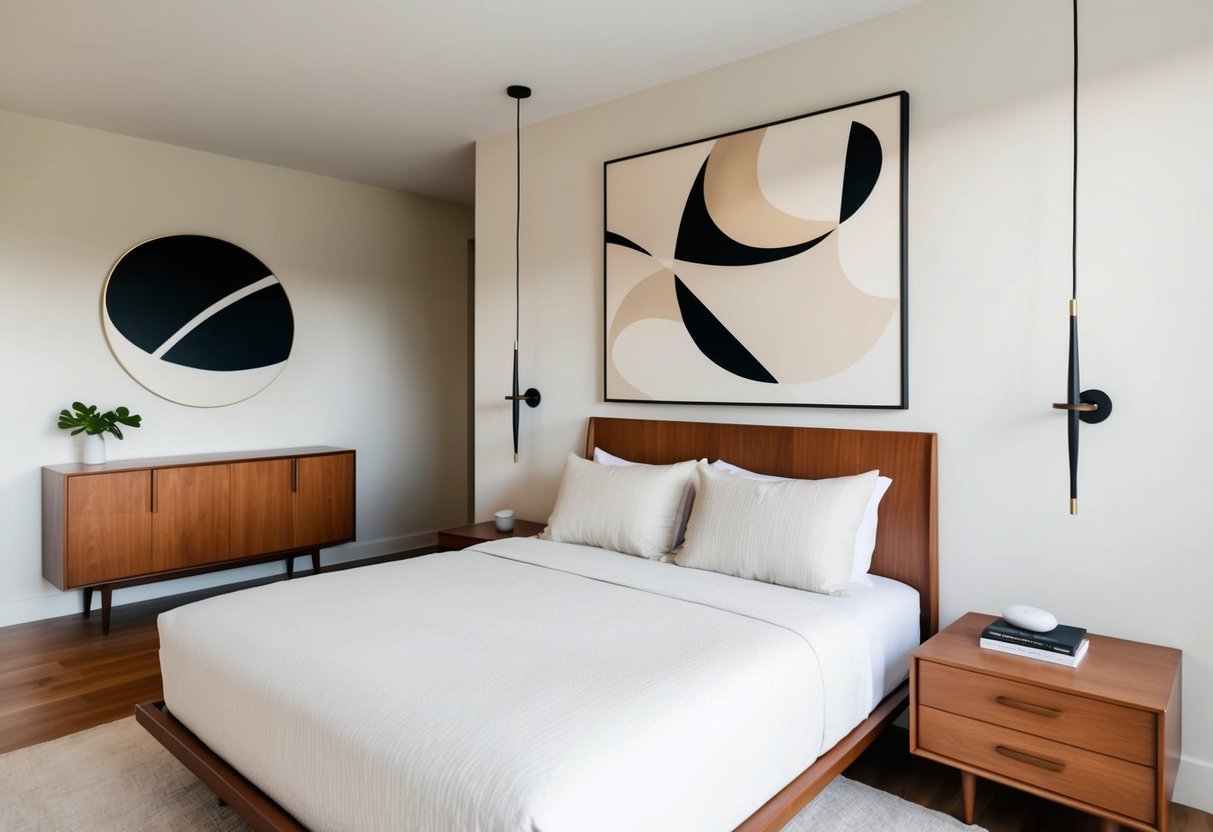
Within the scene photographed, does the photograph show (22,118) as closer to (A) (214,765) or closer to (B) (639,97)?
Answer: (B) (639,97)

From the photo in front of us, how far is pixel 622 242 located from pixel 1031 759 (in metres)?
2.47

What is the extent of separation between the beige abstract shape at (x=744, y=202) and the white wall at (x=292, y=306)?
2903 mm

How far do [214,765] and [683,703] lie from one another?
1.23 m

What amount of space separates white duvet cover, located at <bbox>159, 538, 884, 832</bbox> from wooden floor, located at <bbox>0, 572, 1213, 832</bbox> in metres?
0.42

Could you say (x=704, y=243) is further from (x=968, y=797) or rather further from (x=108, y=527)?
(x=108, y=527)

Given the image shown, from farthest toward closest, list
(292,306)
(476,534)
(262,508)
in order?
(292,306) → (262,508) → (476,534)

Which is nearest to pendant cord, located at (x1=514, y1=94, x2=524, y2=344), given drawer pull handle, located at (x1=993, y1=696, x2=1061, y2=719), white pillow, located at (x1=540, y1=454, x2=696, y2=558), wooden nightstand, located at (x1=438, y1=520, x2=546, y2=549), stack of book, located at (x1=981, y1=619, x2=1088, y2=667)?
wooden nightstand, located at (x1=438, y1=520, x2=546, y2=549)

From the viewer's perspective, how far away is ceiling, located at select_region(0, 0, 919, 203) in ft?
8.70

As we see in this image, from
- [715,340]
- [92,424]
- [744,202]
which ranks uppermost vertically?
[744,202]

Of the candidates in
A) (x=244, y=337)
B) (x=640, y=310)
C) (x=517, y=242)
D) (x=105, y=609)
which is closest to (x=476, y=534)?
(x=640, y=310)

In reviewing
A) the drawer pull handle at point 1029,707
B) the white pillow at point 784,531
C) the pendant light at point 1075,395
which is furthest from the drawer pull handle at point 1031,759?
the pendant light at point 1075,395

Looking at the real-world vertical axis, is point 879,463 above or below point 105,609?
above

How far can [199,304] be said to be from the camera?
14.0 ft

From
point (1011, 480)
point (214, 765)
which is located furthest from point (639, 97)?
point (214, 765)
